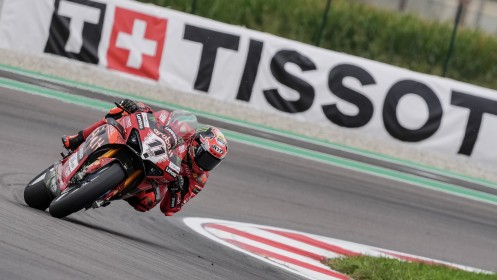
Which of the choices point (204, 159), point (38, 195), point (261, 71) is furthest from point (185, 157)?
point (261, 71)

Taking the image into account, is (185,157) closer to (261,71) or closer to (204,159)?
(204,159)

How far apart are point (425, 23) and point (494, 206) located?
1020 centimetres

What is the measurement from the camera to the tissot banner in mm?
17812

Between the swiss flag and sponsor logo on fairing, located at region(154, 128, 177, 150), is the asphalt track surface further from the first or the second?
the swiss flag

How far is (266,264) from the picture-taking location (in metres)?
9.15

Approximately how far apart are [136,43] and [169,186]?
977cm

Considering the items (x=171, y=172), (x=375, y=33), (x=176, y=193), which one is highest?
(x=171, y=172)

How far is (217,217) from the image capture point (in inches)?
431

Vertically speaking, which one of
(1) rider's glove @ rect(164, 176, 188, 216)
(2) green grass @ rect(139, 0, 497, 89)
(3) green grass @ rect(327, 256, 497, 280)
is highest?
(1) rider's glove @ rect(164, 176, 188, 216)

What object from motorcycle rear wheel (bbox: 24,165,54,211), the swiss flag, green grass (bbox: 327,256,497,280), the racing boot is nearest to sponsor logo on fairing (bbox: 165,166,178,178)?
the racing boot

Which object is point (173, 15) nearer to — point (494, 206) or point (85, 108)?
point (85, 108)

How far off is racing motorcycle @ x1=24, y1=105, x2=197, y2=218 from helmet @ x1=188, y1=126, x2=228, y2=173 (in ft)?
0.43

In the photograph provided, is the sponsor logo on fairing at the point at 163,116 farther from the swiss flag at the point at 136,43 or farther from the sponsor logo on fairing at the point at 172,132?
the swiss flag at the point at 136,43

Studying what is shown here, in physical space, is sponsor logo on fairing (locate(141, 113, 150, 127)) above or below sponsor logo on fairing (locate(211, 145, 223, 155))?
above
